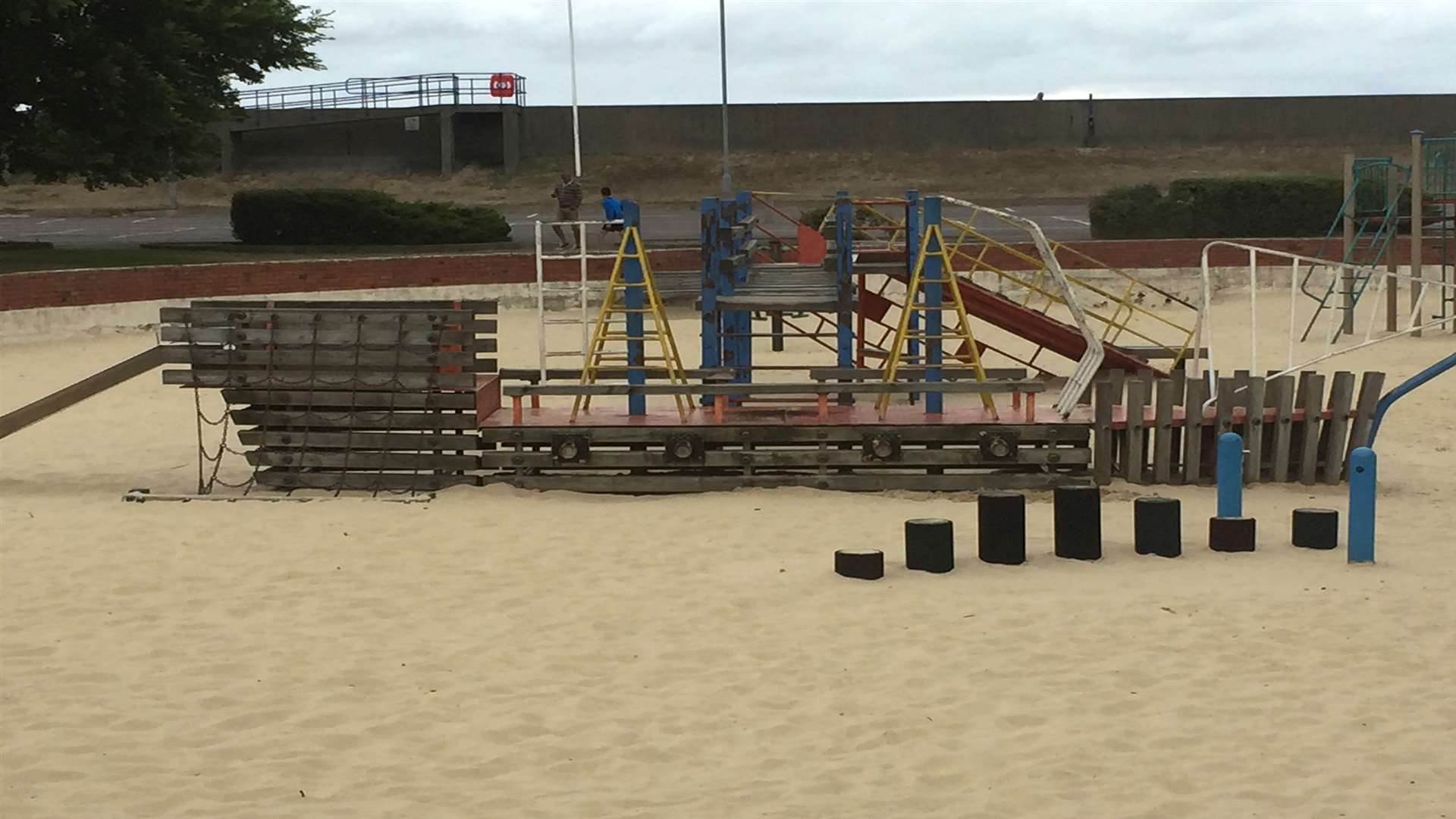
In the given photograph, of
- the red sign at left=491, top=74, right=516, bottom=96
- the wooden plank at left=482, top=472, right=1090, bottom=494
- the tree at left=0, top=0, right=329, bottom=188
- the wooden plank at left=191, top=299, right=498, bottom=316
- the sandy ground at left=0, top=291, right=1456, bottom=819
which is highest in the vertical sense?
the red sign at left=491, top=74, right=516, bottom=96

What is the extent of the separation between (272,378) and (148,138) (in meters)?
22.7

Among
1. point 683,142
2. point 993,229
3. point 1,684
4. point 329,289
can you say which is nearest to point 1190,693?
point 1,684

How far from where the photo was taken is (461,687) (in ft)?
29.1

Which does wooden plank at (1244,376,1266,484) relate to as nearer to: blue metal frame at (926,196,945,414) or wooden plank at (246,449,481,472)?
blue metal frame at (926,196,945,414)

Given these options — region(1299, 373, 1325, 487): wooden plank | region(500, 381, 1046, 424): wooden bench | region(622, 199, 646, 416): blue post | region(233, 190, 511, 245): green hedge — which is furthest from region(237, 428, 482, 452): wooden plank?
region(233, 190, 511, 245): green hedge

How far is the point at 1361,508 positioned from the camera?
11297mm

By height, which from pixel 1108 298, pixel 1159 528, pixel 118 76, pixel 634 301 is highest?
pixel 118 76

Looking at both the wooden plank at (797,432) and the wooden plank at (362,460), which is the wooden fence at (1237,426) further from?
the wooden plank at (362,460)

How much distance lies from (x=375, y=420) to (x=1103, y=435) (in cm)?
586

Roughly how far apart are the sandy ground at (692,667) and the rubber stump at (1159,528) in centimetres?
21

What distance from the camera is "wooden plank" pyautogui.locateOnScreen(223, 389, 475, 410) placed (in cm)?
1477

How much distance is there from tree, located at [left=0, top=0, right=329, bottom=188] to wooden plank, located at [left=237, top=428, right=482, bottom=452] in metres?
18.3

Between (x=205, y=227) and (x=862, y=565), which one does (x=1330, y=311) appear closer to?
(x=862, y=565)

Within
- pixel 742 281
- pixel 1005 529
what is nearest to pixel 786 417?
pixel 742 281
